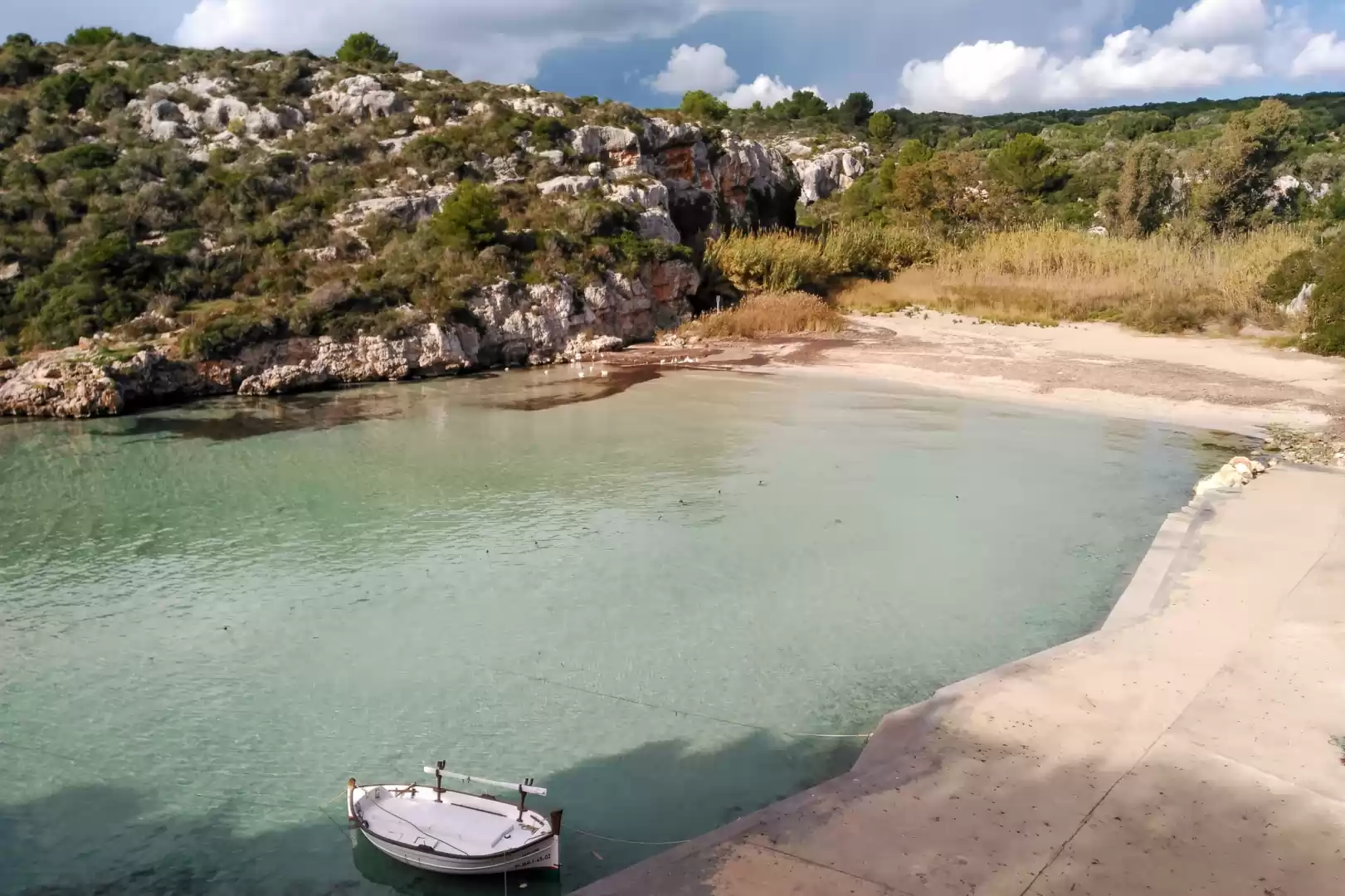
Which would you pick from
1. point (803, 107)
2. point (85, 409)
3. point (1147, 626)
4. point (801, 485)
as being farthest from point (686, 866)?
point (803, 107)

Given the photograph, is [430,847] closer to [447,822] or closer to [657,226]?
[447,822]

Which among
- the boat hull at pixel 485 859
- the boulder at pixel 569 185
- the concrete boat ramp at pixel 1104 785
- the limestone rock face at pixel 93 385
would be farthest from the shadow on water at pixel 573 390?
the boat hull at pixel 485 859

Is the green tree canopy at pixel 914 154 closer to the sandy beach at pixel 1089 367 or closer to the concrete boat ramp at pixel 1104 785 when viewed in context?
the sandy beach at pixel 1089 367

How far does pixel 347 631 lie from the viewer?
10.7 m

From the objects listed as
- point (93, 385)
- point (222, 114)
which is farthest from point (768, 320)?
point (222, 114)

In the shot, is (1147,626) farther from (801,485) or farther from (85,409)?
(85,409)

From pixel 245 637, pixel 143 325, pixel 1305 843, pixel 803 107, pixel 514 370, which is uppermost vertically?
pixel 803 107

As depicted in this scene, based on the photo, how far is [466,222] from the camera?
30.7 meters

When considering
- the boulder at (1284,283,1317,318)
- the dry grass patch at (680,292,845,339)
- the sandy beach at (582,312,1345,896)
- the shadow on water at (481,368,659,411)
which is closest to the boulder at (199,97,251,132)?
the dry grass patch at (680,292,845,339)

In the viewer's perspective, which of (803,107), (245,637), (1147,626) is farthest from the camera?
(803,107)

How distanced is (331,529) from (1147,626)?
11.0 meters

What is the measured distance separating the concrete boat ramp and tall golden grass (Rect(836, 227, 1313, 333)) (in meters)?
22.1

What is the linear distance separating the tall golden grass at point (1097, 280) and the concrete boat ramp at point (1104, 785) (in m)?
22.1

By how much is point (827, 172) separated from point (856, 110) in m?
28.3
